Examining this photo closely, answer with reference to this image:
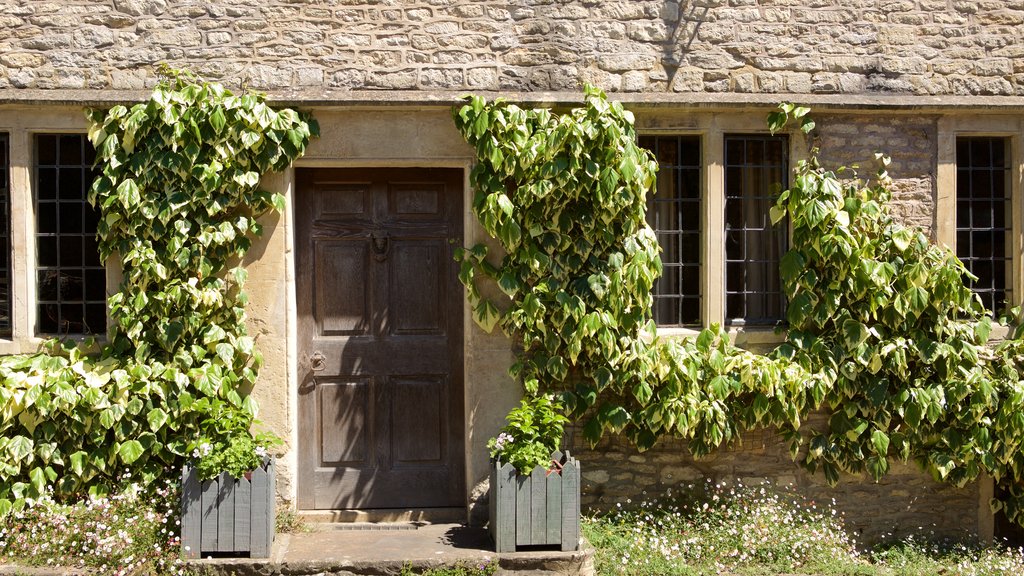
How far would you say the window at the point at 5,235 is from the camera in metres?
6.00

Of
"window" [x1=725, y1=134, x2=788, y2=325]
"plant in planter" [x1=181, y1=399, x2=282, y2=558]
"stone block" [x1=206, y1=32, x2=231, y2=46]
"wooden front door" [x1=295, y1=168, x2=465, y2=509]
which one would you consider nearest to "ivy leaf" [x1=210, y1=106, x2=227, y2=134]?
"stone block" [x1=206, y1=32, x2=231, y2=46]

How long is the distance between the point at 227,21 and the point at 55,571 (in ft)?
11.5

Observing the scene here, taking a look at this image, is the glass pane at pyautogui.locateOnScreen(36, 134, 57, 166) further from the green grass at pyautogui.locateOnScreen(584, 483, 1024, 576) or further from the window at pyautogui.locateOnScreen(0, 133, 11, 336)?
the green grass at pyautogui.locateOnScreen(584, 483, 1024, 576)

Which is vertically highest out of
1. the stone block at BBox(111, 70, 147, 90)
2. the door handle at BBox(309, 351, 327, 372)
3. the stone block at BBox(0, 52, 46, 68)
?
the stone block at BBox(0, 52, 46, 68)

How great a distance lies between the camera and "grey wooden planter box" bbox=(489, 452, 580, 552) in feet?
17.7

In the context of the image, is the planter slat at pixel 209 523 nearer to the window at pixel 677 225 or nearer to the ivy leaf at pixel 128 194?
the ivy leaf at pixel 128 194

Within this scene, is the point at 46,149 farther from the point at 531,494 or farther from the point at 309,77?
the point at 531,494

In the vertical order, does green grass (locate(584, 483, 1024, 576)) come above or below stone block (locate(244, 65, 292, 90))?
below

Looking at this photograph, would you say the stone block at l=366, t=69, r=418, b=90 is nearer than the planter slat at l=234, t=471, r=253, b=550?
No

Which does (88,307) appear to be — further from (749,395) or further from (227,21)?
(749,395)

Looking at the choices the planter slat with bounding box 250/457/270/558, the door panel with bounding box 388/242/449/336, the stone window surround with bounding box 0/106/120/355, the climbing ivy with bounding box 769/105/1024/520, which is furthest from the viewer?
the door panel with bounding box 388/242/449/336

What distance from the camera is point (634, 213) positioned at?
233 inches

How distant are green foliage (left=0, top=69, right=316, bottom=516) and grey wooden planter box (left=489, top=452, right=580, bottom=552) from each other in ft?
5.50

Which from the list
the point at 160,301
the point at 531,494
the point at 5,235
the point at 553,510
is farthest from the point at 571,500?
the point at 5,235
